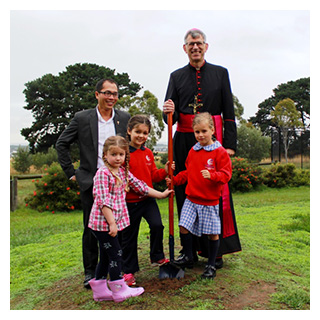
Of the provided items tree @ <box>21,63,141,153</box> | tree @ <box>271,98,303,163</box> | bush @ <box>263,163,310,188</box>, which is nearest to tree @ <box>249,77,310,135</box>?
tree @ <box>271,98,303,163</box>

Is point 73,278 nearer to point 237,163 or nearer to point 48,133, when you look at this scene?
point 237,163

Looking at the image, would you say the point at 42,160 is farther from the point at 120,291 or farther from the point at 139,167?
the point at 120,291

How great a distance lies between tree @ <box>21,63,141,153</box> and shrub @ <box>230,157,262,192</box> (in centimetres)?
1705

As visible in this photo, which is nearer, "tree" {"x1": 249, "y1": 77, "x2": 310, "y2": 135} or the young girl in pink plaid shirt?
the young girl in pink plaid shirt

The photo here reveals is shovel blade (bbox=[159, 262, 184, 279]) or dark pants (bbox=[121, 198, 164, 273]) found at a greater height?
dark pants (bbox=[121, 198, 164, 273])

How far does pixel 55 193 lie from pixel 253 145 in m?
17.8

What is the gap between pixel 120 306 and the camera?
3.48 meters

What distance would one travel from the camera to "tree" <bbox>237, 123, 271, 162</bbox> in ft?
83.8

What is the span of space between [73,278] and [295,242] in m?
3.58

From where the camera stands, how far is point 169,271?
4.02m

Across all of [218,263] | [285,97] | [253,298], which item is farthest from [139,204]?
[285,97]

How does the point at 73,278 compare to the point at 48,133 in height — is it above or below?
below

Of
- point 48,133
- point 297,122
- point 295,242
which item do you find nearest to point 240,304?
point 295,242

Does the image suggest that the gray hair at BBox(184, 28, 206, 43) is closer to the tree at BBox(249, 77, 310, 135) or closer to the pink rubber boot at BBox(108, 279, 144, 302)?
the pink rubber boot at BBox(108, 279, 144, 302)
